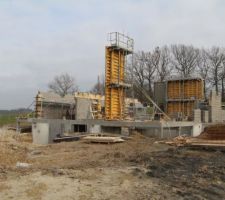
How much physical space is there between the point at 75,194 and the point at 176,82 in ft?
101

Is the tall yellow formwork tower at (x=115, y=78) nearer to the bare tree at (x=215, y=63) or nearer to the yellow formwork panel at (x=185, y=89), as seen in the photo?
the yellow formwork panel at (x=185, y=89)

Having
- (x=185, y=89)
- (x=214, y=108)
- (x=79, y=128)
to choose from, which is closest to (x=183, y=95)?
(x=185, y=89)

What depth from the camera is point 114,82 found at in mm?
29328

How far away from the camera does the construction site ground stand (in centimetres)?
911

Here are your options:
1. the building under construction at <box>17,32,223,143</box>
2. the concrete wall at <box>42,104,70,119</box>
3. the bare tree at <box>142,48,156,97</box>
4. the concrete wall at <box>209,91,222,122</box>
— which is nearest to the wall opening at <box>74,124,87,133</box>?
the building under construction at <box>17,32,223,143</box>

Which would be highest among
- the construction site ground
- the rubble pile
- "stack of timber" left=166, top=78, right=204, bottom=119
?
"stack of timber" left=166, top=78, right=204, bottom=119

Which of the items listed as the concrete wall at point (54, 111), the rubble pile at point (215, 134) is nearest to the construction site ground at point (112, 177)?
the rubble pile at point (215, 134)

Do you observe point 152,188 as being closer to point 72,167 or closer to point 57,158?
point 72,167

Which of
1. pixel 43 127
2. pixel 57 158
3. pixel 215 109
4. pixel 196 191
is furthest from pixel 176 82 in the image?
pixel 196 191

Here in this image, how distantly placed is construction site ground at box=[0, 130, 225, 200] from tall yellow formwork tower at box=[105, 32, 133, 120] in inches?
534

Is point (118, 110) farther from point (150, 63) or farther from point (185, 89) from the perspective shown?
point (150, 63)

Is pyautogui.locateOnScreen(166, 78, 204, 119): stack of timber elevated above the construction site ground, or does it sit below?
above

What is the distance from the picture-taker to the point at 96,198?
8.70m

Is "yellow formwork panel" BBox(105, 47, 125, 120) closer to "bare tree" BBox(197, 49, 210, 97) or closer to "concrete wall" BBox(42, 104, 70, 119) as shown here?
"concrete wall" BBox(42, 104, 70, 119)
